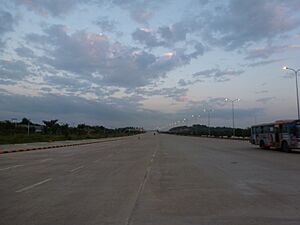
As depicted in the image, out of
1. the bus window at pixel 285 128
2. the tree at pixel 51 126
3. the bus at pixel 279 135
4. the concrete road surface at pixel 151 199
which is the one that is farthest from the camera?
the tree at pixel 51 126

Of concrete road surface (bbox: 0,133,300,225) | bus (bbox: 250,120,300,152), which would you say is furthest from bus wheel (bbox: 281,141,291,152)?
concrete road surface (bbox: 0,133,300,225)

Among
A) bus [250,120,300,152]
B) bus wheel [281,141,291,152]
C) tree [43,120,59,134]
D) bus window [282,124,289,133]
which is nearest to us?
bus [250,120,300,152]

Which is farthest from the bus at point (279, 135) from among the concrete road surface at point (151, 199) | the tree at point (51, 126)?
the tree at point (51, 126)

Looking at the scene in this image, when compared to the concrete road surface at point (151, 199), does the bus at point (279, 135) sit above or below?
above

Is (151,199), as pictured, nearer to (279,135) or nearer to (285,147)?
(285,147)

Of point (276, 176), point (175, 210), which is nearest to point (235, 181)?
point (276, 176)

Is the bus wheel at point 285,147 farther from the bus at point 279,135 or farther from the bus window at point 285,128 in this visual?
the bus window at point 285,128

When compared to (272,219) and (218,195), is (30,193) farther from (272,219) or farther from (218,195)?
(272,219)

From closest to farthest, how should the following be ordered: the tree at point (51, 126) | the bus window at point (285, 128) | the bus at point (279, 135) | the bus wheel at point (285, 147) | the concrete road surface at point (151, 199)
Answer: the concrete road surface at point (151, 199)
the bus at point (279, 135)
the bus window at point (285, 128)
the bus wheel at point (285, 147)
the tree at point (51, 126)

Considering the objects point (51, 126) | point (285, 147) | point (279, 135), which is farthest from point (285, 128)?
point (51, 126)

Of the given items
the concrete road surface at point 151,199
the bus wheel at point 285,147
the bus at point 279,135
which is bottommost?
the concrete road surface at point 151,199

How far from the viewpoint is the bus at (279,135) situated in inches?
1330

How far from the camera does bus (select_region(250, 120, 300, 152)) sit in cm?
3378

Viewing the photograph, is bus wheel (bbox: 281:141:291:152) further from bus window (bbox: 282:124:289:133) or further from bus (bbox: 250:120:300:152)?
bus window (bbox: 282:124:289:133)
